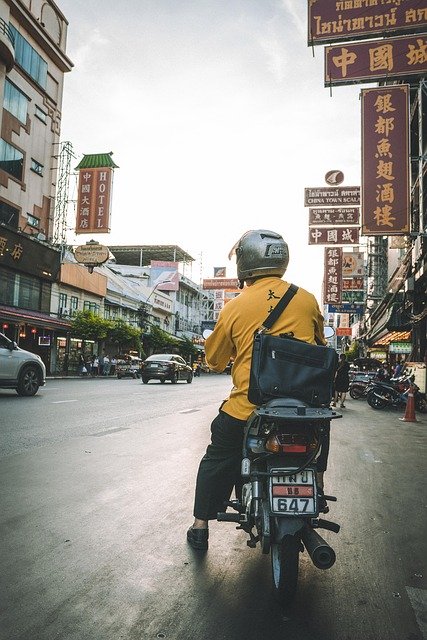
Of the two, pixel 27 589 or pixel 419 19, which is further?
pixel 419 19

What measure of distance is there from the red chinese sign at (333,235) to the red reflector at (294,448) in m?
→ 18.5

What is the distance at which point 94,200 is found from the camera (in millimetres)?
29406

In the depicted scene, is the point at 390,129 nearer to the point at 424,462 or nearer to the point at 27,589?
the point at 424,462

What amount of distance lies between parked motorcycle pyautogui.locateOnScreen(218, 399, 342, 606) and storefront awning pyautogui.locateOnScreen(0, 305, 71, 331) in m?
23.8

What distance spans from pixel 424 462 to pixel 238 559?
14.4 feet

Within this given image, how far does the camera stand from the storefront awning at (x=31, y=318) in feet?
80.6

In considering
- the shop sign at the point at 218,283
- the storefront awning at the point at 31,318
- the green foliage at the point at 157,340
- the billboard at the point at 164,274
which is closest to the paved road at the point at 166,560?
the storefront awning at the point at 31,318

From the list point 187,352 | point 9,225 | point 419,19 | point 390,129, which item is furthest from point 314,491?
point 187,352

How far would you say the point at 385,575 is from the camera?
2846 mm

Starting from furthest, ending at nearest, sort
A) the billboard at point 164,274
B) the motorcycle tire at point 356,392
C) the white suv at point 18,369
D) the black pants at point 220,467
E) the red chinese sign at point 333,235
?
the billboard at point 164,274
the motorcycle tire at point 356,392
the red chinese sign at point 333,235
the white suv at point 18,369
the black pants at point 220,467

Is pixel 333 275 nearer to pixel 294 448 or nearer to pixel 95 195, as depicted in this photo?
pixel 95 195

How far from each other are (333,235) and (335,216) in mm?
1026

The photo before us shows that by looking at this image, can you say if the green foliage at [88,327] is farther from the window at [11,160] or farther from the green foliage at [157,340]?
the green foliage at [157,340]

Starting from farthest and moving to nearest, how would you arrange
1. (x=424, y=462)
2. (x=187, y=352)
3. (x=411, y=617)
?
(x=187, y=352)
(x=424, y=462)
(x=411, y=617)
